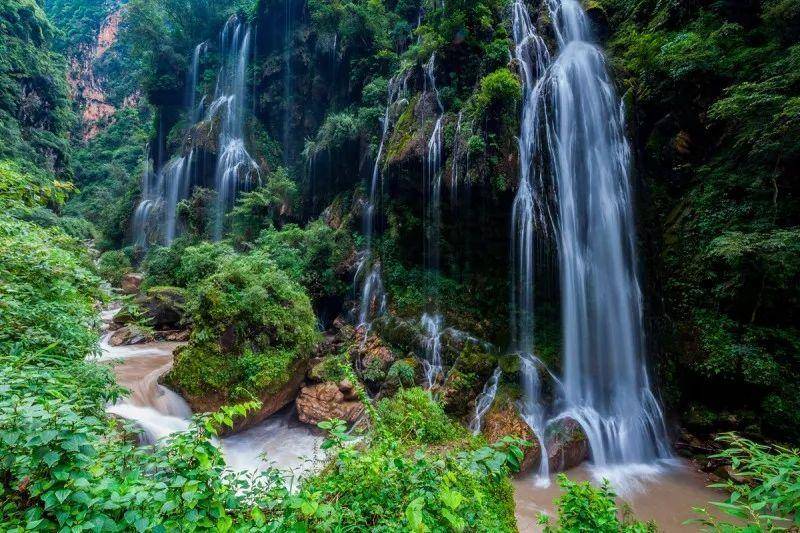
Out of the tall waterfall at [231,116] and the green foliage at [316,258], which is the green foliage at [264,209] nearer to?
the tall waterfall at [231,116]

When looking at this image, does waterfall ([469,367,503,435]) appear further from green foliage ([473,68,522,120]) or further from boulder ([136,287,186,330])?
boulder ([136,287,186,330])

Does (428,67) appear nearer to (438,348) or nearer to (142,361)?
(438,348)

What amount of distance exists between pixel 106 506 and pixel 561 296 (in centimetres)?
923

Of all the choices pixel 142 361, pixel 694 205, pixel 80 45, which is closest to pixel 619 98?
pixel 694 205

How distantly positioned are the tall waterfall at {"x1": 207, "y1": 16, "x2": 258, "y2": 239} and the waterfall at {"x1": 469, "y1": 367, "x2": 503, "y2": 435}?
616 inches

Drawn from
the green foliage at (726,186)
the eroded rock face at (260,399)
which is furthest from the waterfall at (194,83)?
the green foliage at (726,186)

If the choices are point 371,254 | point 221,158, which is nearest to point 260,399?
point 371,254

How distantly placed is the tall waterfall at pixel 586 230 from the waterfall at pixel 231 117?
15.2 meters

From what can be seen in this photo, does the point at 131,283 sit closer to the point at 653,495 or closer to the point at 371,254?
the point at 371,254

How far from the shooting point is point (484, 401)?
763cm

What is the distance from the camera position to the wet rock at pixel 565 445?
6.51 meters

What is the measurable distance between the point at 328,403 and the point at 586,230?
7.88 meters

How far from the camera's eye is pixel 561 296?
29.2 feet

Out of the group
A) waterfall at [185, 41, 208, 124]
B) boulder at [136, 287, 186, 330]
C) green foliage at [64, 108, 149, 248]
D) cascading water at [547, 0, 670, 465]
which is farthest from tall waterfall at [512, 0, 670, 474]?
→ green foliage at [64, 108, 149, 248]
